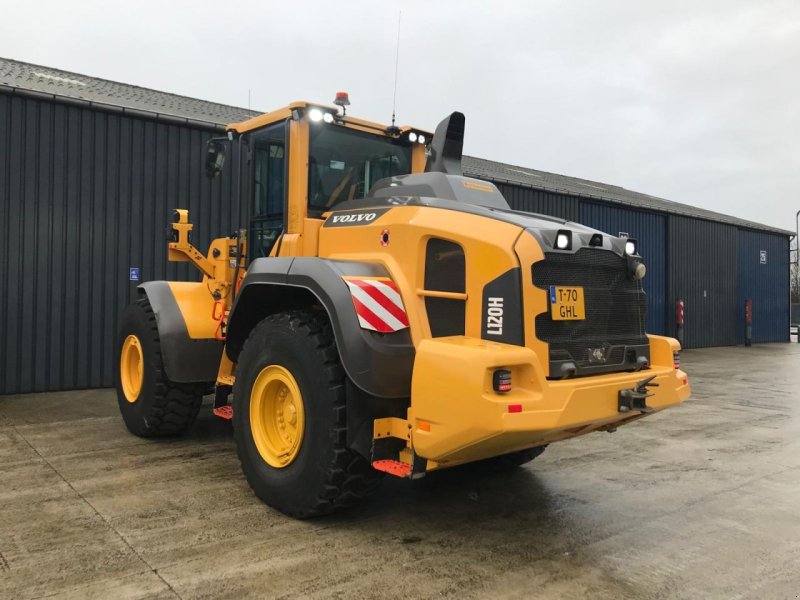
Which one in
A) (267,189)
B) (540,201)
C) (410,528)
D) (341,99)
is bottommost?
(410,528)

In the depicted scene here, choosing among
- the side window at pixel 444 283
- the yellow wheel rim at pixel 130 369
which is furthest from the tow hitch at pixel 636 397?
the yellow wheel rim at pixel 130 369

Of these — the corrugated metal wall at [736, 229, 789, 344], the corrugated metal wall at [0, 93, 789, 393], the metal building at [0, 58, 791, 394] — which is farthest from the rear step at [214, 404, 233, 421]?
the corrugated metal wall at [736, 229, 789, 344]

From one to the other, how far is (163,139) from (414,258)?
6.35 metres

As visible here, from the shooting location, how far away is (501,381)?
305cm

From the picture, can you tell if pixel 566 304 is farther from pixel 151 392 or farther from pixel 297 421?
pixel 151 392

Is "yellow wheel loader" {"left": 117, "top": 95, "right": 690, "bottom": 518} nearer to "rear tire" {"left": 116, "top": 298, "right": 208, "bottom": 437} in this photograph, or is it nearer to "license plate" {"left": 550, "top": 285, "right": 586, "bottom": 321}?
"license plate" {"left": 550, "top": 285, "right": 586, "bottom": 321}

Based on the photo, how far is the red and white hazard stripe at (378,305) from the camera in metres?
3.47

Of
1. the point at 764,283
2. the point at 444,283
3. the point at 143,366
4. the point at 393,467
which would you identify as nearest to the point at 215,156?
the point at 143,366

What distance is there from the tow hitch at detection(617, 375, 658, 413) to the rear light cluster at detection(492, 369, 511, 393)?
79 centimetres

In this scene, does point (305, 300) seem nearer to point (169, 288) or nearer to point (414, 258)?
Answer: point (414, 258)

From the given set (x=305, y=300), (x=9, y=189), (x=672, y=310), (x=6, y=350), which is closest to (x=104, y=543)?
(x=305, y=300)

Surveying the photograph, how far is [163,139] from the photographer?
8.72m

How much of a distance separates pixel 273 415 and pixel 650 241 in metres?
15.1

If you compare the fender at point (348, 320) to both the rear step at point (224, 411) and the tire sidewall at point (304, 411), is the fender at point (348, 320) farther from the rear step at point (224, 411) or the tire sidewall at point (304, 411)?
the rear step at point (224, 411)
